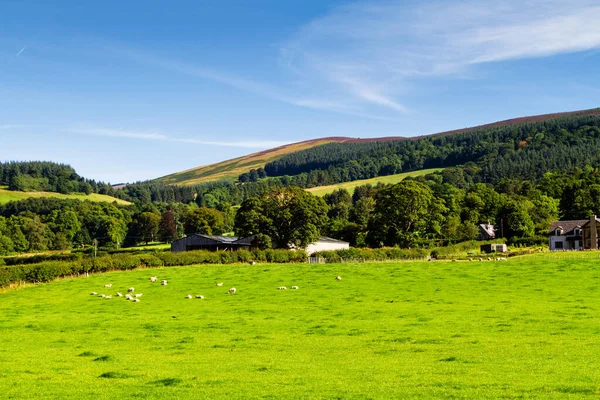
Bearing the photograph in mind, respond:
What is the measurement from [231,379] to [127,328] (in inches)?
541

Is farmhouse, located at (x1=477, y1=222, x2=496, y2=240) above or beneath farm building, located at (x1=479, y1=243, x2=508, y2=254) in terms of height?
above

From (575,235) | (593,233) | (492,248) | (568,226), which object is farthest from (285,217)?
(568,226)

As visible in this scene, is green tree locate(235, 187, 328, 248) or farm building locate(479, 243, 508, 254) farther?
farm building locate(479, 243, 508, 254)

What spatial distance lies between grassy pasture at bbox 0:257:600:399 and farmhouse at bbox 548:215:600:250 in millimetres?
70653

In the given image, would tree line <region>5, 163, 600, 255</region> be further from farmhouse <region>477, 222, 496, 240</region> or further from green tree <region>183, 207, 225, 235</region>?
farmhouse <region>477, 222, 496, 240</region>

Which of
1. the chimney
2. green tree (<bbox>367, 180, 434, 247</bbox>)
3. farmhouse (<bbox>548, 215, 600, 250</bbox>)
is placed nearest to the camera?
green tree (<bbox>367, 180, 434, 247</bbox>)

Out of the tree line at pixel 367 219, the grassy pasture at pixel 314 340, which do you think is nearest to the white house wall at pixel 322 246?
the tree line at pixel 367 219

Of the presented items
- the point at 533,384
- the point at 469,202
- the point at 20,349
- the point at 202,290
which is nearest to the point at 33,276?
the point at 202,290

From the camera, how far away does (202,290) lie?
4622 centimetres

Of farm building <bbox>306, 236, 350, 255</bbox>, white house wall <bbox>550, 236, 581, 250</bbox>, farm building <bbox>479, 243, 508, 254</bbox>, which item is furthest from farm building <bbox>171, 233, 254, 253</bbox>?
white house wall <bbox>550, 236, 581, 250</bbox>

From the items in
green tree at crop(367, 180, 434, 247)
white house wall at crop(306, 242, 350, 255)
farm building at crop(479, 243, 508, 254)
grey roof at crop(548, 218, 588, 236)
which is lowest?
farm building at crop(479, 243, 508, 254)

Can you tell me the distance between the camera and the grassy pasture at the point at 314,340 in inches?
598

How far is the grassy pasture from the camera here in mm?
15188

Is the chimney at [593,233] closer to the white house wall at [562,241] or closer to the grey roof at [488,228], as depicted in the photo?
the white house wall at [562,241]
